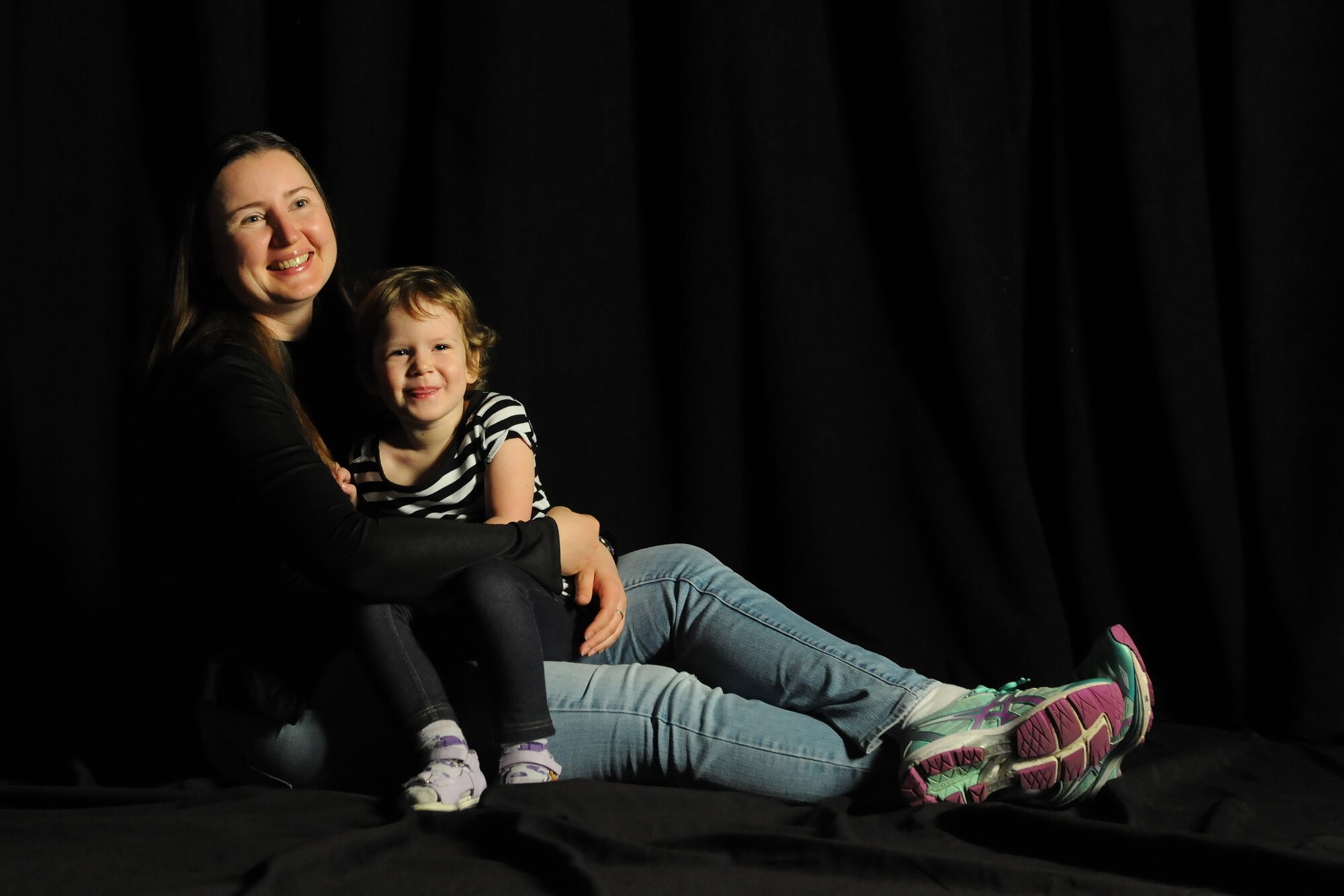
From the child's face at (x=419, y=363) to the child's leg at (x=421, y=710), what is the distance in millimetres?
363

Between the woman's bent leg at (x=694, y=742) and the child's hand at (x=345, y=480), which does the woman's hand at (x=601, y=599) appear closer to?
the woman's bent leg at (x=694, y=742)

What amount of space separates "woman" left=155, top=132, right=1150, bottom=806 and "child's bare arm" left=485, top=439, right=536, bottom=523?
0.06 m

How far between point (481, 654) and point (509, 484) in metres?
0.31

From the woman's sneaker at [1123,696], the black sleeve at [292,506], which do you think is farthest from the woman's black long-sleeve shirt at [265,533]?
the woman's sneaker at [1123,696]

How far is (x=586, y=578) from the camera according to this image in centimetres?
190

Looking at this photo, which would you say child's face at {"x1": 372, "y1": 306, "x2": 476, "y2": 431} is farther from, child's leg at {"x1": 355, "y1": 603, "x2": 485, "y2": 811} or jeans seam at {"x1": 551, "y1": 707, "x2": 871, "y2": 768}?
jeans seam at {"x1": 551, "y1": 707, "x2": 871, "y2": 768}

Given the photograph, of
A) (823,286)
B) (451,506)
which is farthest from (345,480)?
(823,286)

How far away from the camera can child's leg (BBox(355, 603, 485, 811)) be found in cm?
159

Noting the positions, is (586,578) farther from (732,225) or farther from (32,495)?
(32,495)

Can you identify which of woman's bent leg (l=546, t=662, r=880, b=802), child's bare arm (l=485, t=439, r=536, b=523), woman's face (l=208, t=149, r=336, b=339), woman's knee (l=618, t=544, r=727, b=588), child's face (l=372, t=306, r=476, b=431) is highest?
woman's face (l=208, t=149, r=336, b=339)

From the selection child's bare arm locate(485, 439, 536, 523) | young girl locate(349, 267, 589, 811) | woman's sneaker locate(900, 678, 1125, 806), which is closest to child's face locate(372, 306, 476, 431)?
young girl locate(349, 267, 589, 811)

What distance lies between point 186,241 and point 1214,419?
73.8 inches

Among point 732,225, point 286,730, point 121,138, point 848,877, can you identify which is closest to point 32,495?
point 121,138

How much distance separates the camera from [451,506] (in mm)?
1936
